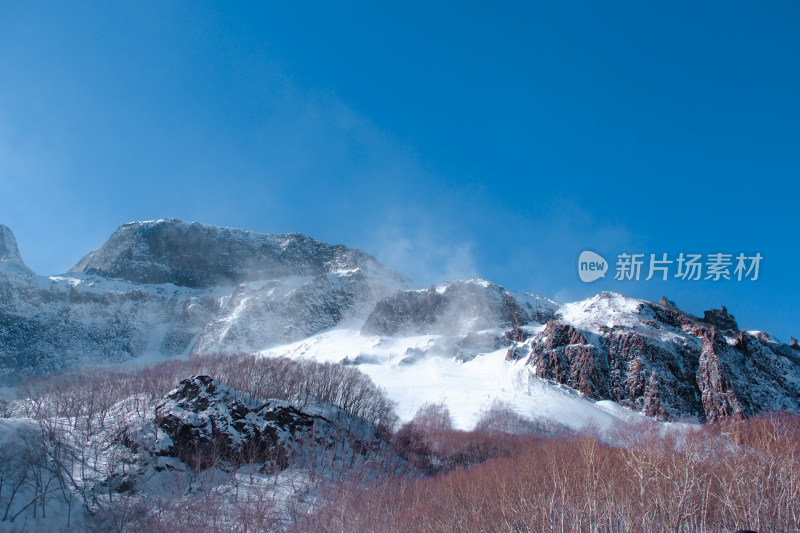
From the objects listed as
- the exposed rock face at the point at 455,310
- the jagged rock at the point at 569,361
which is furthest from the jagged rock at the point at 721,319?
the jagged rock at the point at 569,361

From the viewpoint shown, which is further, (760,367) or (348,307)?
(348,307)

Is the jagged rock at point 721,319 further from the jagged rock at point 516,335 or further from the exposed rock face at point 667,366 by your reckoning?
the jagged rock at point 516,335

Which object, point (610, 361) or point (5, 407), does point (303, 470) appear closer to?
point (5, 407)

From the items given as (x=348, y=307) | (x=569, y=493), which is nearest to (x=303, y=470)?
(x=569, y=493)

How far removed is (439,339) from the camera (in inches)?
5030

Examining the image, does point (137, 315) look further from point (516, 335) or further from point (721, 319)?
point (721, 319)

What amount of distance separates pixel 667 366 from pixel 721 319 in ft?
150

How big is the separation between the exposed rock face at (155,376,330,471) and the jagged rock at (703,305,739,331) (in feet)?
421

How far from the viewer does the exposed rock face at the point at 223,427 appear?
34000 mm

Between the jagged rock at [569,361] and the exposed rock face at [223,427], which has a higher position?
the jagged rock at [569,361]

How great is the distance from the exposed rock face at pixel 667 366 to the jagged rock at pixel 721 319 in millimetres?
12140

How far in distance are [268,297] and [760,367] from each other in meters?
145

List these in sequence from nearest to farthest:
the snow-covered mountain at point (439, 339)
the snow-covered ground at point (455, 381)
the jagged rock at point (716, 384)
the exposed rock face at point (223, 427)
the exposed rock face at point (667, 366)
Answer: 1. the exposed rock face at point (223, 427)
2. the snow-covered ground at point (455, 381)
3. the jagged rock at point (716, 384)
4. the exposed rock face at point (667, 366)
5. the snow-covered mountain at point (439, 339)

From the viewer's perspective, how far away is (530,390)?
93125 millimetres
